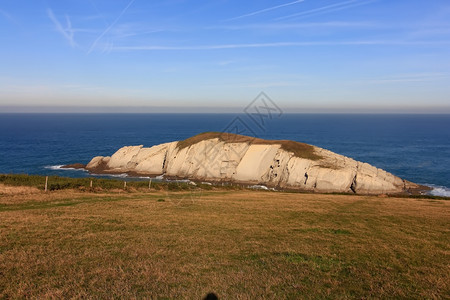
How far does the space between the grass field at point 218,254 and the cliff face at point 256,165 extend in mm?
46651

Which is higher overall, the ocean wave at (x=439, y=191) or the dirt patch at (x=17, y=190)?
the dirt patch at (x=17, y=190)

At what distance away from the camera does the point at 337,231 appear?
53.7 feet

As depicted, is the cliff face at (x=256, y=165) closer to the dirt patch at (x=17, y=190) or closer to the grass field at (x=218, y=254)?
the grass field at (x=218, y=254)

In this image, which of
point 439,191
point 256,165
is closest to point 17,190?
point 256,165

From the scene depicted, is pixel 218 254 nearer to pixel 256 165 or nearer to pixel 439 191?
pixel 256 165

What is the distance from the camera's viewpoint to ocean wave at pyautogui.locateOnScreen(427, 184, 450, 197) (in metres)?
61.8

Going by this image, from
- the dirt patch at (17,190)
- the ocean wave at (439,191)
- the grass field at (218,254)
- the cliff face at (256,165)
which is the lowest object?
the ocean wave at (439,191)

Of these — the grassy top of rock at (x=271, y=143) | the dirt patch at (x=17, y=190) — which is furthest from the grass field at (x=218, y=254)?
the grassy top of rock at (x=271, y=143)

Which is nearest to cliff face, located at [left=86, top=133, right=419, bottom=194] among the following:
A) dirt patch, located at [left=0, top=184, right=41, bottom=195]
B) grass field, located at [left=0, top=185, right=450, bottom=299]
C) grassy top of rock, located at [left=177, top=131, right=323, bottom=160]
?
grassy top of rock, located at [left=177, top=131, right=323, bottom=160]

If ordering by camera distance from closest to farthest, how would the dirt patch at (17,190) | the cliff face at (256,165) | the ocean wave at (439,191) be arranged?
the dirt patch at (17,190) → the ocean wave at (439,191) → the cliff face at (256,165)

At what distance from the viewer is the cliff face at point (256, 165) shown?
218 ft

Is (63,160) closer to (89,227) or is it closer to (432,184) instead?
(89,227)

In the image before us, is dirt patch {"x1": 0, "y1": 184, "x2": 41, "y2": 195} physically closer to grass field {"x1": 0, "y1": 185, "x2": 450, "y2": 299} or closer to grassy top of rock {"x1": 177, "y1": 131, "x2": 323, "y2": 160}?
grass field {"x1": 0, "y1": 185, "x2": 450, "y2": 299}

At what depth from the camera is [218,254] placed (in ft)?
40.4
